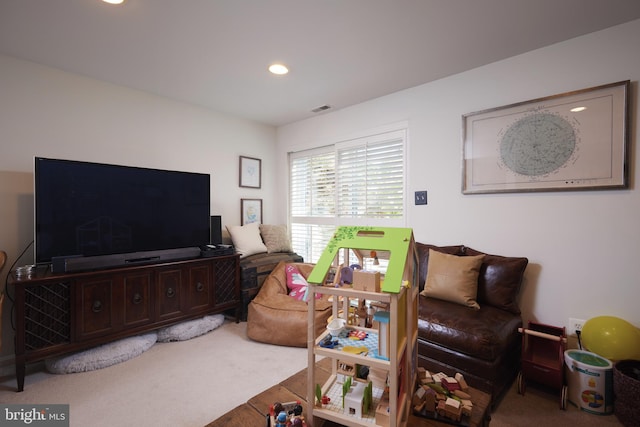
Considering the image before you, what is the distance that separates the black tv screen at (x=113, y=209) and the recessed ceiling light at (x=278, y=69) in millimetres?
1330

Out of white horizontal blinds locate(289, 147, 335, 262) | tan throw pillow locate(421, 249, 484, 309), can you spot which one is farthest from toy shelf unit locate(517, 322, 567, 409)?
white horizontal blinds locate(289, 147, 335, 262)

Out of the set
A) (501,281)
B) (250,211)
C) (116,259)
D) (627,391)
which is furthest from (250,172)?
(627,391)

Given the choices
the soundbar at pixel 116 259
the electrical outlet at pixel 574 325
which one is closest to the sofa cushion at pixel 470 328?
the electrical outlet at pixel 574 325

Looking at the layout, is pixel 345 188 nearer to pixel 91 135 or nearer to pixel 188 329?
pixel 188 329

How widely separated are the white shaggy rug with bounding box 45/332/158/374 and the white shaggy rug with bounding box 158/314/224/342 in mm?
171

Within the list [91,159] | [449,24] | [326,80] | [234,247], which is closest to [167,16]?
[326,80]

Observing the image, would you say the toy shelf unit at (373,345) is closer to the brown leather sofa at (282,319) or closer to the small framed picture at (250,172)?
the brown leather sofa at (282,319)

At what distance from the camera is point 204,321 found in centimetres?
289

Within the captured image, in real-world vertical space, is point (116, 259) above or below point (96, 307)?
above

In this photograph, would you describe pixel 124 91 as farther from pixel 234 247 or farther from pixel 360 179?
pixel 360 179

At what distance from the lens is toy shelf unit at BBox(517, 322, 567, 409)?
5.97ft

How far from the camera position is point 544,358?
2.07 meters

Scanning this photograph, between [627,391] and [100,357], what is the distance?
137 inches

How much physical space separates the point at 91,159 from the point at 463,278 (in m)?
3.41
